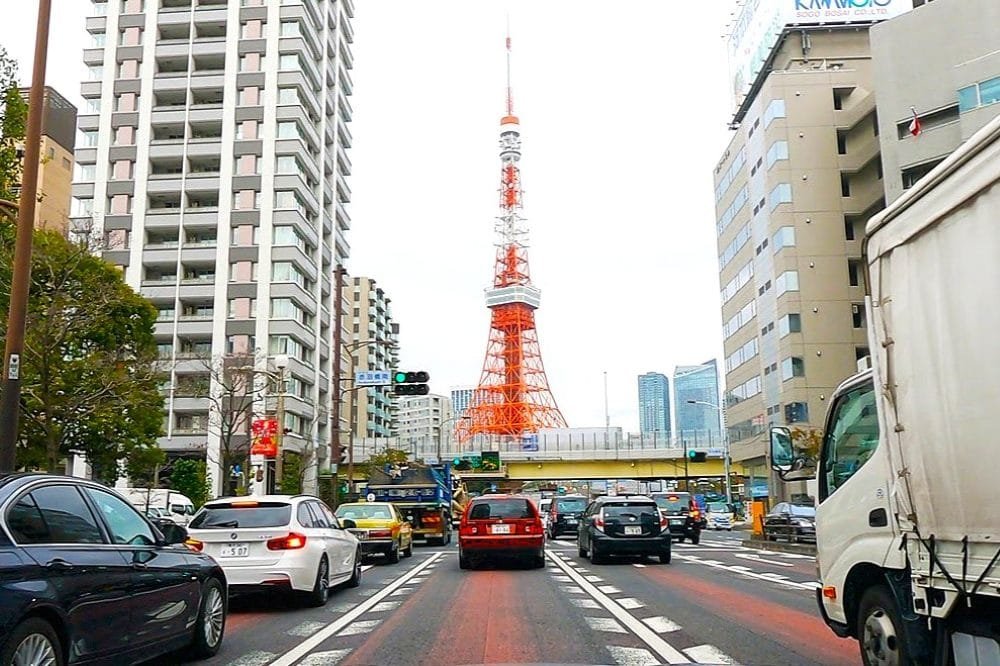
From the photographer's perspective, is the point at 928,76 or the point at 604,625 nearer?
the point at 604,625

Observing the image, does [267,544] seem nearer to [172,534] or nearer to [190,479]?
[172,534]

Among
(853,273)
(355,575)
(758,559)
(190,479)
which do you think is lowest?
(758,559)

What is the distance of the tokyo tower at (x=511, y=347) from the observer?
9388cm

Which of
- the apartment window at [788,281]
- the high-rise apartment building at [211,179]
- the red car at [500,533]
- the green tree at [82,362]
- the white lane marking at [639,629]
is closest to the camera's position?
the white lane marking at [639,629]

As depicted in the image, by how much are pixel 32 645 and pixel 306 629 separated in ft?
15.6

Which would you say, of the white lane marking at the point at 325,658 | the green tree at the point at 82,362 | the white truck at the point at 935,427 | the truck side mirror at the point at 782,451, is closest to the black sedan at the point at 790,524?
the green tree at the point at 82,362

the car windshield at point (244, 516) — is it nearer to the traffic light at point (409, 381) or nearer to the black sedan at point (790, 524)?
the traffic light at point (409, 381)

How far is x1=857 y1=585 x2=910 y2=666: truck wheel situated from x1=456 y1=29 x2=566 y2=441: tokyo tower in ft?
276

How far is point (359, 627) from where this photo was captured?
9914 millimetres

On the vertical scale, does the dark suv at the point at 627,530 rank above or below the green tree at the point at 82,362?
below

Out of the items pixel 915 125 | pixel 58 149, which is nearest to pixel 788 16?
pixel 915 125

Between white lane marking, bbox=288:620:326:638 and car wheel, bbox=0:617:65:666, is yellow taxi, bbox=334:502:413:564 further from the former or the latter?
car wheel, bbox=0:617:65:666

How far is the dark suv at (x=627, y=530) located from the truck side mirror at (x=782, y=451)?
12.8 meters

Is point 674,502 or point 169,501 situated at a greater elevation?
point 169,501
